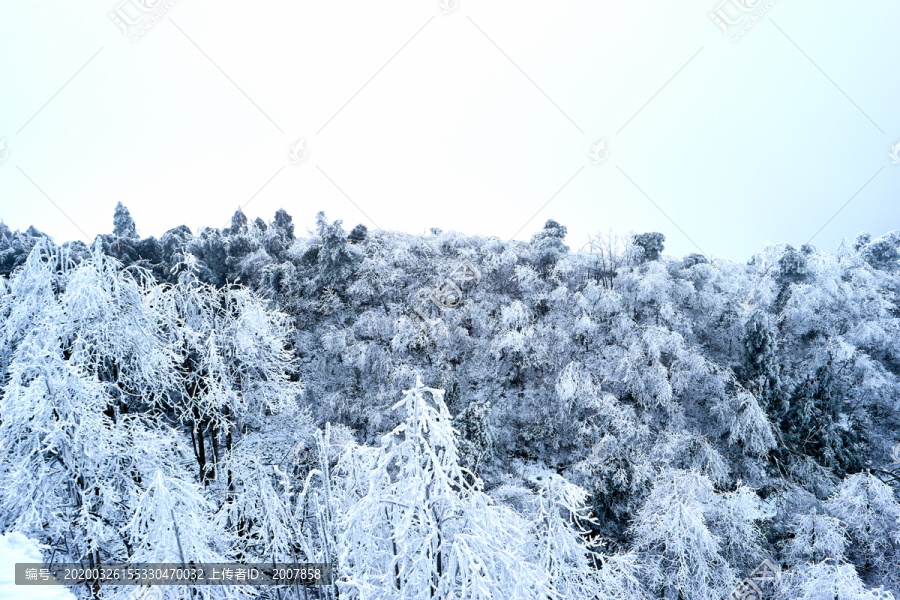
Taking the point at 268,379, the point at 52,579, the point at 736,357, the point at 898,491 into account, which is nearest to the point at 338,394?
the point at 268,379

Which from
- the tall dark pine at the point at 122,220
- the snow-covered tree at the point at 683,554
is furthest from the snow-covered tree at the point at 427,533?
the tall dark pine at the point at 122,220

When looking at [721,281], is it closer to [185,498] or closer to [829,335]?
[829,335]

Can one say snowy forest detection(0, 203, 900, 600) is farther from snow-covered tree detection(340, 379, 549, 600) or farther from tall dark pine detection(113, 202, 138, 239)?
tall dark pine detection(113, 202, 138, 239)

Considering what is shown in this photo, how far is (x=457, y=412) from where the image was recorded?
679 inches

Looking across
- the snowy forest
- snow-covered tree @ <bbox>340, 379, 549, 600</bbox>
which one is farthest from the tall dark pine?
snow-covered tree @ <bbox>340, 379, 549, 600</bbox>

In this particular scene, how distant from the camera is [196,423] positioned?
8367mm

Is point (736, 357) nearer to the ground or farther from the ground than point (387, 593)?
farther from the ground

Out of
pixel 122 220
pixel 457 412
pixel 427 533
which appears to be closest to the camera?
pixel 427 533

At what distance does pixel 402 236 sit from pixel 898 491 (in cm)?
2474

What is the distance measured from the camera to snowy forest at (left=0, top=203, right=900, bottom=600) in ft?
17.7

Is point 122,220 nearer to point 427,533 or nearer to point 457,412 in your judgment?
point 457,412

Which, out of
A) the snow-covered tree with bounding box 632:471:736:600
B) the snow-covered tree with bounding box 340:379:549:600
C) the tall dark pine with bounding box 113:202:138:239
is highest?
the tall dark pine with bounding box 113:202:138:239

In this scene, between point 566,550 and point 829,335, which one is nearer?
point 566,550

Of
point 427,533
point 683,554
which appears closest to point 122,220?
point 427,533
